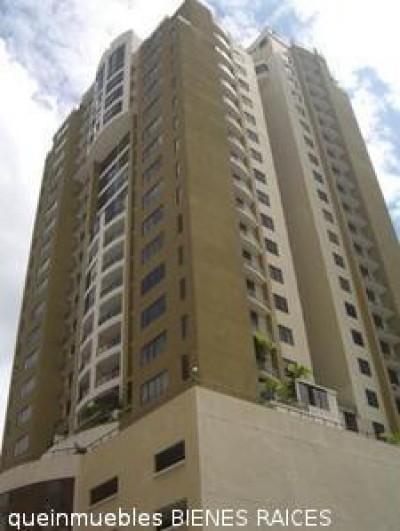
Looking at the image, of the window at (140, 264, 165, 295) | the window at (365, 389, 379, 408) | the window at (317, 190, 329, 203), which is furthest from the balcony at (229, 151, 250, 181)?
the window at (365, 389, 379, 408)

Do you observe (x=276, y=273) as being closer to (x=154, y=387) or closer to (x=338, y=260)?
(x=338, y=260)

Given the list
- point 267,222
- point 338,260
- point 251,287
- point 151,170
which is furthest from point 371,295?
point 151,170

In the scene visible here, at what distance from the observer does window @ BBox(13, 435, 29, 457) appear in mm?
68500

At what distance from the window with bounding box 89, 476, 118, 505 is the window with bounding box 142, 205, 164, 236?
2423 centimetres

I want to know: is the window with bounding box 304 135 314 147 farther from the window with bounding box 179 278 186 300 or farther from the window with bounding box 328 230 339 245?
the window with bounding box 179 278 186 300

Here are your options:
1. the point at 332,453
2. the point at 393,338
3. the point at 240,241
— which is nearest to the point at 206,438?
the point at 332,453

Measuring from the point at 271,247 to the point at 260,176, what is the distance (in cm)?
1022

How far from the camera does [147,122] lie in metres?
73.9

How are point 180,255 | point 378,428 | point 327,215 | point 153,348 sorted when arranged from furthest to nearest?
1. point 327,215
2. point 378,428
3. point 180,255
4. point 153,348

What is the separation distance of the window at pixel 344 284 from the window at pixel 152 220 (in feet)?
67.1

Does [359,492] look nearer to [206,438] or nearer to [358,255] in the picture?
[206,438]

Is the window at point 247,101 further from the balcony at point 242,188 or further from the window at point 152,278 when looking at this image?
the window at point 152,278

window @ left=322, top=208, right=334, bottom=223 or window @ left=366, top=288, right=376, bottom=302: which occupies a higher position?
window @ left=322, top=208, right=334, bottom=223

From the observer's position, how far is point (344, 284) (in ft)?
237
